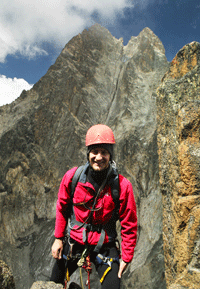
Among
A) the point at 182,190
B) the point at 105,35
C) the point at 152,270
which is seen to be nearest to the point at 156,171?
the point at 152,270

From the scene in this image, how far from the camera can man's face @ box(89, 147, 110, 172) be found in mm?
2445

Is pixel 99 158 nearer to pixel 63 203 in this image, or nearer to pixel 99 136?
pixel 99 136

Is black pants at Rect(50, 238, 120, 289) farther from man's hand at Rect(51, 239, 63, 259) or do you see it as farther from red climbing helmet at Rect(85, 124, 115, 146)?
red climbing helmet at Rect(85, 124, 115, 146)

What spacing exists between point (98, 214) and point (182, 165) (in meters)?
1.72

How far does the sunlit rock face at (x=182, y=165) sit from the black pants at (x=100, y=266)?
3.43ft

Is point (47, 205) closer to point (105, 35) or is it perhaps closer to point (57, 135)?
point (57, 135)

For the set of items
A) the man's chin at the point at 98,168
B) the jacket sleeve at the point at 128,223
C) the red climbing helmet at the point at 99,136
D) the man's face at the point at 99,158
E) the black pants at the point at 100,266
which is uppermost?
the red climbing helmet at the point at 99,136

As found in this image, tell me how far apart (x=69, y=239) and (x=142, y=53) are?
10513 millimetres

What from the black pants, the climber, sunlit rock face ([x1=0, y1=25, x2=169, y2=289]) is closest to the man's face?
the climber

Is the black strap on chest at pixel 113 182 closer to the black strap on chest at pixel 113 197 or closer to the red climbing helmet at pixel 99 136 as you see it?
the black strap on chest at pixel 113 197

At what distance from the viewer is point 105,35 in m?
12.6

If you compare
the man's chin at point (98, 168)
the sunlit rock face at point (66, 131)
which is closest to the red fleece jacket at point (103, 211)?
the man's chin at point (98, 168)

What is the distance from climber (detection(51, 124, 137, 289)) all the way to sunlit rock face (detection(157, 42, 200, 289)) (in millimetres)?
1162

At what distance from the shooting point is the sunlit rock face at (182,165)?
9.86ft
